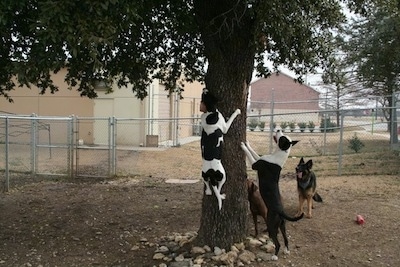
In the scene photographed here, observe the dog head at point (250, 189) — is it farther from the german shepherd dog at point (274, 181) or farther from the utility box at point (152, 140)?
the utility box at point (152, 140)

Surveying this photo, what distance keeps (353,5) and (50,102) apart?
16746mm

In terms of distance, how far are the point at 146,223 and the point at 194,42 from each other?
3120 mm

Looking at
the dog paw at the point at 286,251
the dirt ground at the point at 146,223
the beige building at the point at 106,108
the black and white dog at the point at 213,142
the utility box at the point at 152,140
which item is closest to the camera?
the black and white dog at the point at 213,142

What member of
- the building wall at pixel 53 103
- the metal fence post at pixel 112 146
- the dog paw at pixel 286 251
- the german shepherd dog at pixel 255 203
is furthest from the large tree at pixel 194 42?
the building wall at pixel 53 103

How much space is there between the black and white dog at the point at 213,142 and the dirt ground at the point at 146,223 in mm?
1023

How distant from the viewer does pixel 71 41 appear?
Answer: 2748mm

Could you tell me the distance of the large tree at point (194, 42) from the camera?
112 inches

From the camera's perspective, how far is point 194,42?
23.0ft

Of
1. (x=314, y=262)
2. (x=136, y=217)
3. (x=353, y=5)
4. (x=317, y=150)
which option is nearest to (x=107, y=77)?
(x=136, y=217)

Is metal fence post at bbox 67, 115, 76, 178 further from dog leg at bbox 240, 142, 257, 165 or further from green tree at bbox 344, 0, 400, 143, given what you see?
green tree at bbox 344, 0, 400, 143

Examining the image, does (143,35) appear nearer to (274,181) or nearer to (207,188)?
(207,188)

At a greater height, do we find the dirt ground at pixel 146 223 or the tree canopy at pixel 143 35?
the tree canopy at pixel 143 35

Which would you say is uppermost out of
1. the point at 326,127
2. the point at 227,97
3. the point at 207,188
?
the point at 227,97

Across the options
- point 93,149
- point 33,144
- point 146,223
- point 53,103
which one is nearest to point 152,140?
point 93,149
